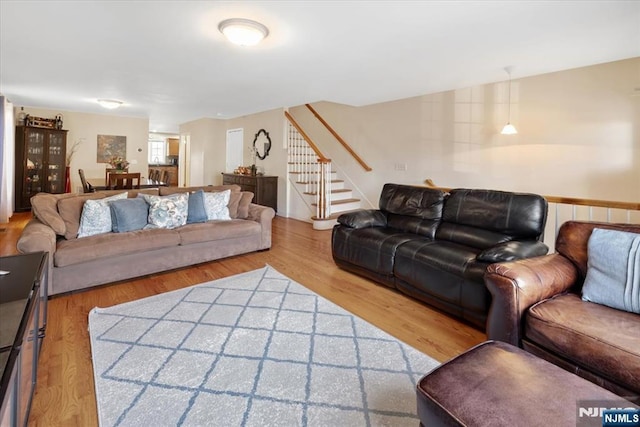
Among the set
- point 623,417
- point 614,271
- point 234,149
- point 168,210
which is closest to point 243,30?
point 168,210

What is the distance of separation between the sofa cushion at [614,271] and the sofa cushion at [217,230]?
331cm

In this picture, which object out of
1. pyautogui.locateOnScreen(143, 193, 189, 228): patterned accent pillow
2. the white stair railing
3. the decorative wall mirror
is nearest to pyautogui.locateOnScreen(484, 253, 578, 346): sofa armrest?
pyautogui.locateOnScreen(143, 193, 189, 228): patterned accent pillow

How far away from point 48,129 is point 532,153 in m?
8.91

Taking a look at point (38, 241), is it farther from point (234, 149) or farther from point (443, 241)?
point (234, 149)

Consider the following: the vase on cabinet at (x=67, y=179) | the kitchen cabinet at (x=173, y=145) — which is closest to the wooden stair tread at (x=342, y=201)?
the vase on cabinet at (x=67, y=179)

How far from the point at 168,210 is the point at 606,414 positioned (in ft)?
12.5

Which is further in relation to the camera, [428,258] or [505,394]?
[428,258]

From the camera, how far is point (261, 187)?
6898mm

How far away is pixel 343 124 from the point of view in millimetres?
6809

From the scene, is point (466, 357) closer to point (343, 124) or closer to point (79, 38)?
point (79, 38)

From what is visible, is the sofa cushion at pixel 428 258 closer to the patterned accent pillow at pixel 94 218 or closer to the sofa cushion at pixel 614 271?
the sofa cushion at pixel 614 271

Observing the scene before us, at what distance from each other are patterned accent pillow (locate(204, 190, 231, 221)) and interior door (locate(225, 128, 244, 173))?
163 inches

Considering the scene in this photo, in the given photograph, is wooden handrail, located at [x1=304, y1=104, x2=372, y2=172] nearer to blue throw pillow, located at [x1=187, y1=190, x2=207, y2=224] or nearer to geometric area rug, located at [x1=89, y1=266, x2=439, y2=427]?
blue throw pillow, located at [x1=187, y1=190, x2=207, y2=224]

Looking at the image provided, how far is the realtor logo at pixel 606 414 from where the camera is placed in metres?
1.00
